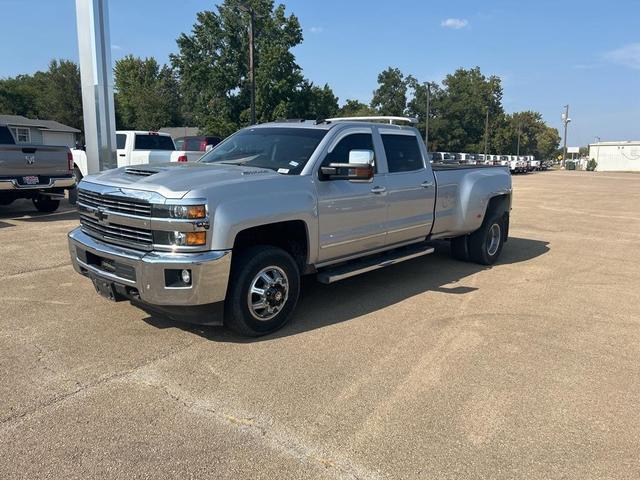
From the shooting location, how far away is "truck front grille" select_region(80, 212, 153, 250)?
167 inches

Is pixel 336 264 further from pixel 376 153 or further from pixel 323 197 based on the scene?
pixel 376 153

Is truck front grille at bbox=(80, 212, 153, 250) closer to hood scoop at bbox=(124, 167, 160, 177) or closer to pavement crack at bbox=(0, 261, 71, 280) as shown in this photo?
hood scoop at bbox=(124, 167, 160, 177)

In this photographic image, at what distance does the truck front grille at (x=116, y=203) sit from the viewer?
420cm

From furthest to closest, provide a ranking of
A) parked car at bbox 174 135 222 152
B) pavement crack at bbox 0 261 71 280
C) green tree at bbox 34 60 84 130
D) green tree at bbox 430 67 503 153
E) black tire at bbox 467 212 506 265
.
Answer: green tree at bbox 430 67 503 153, green tree at bbox 34 60 84 130, parked car at bbox 174 135 222 152, black tire at bbox 467 212 506 265, pavement crack at bbox 0 261 71 280

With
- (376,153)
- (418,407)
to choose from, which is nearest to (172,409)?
(418,407)

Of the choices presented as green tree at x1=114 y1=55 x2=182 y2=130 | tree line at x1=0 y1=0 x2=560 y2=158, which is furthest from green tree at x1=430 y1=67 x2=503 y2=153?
green tree at x1=114 y1=55 x2=182 y2=130

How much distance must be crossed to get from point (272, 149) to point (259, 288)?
1673mm

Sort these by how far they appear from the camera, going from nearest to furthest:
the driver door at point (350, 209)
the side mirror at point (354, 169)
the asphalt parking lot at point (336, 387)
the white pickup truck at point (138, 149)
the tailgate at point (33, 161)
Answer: the asphalt parking lot at point (336, 387) < the side mirror at point (354, 169) < the driver door at point (350, 209) < the tailgate at point (33, 161) < the white pickup truck at point (138, 149)

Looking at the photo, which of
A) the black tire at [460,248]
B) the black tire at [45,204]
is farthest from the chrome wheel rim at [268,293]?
the black tire at [45,204]

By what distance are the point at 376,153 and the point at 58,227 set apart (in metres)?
7.36

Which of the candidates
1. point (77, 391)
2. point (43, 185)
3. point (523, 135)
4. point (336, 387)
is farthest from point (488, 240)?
point (523, 135)

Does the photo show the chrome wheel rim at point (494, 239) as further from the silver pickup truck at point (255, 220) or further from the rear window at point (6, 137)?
the rear window at point (6, 137)

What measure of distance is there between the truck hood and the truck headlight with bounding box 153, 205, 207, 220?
95mm

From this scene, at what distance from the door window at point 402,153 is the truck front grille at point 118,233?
9.92 feet
